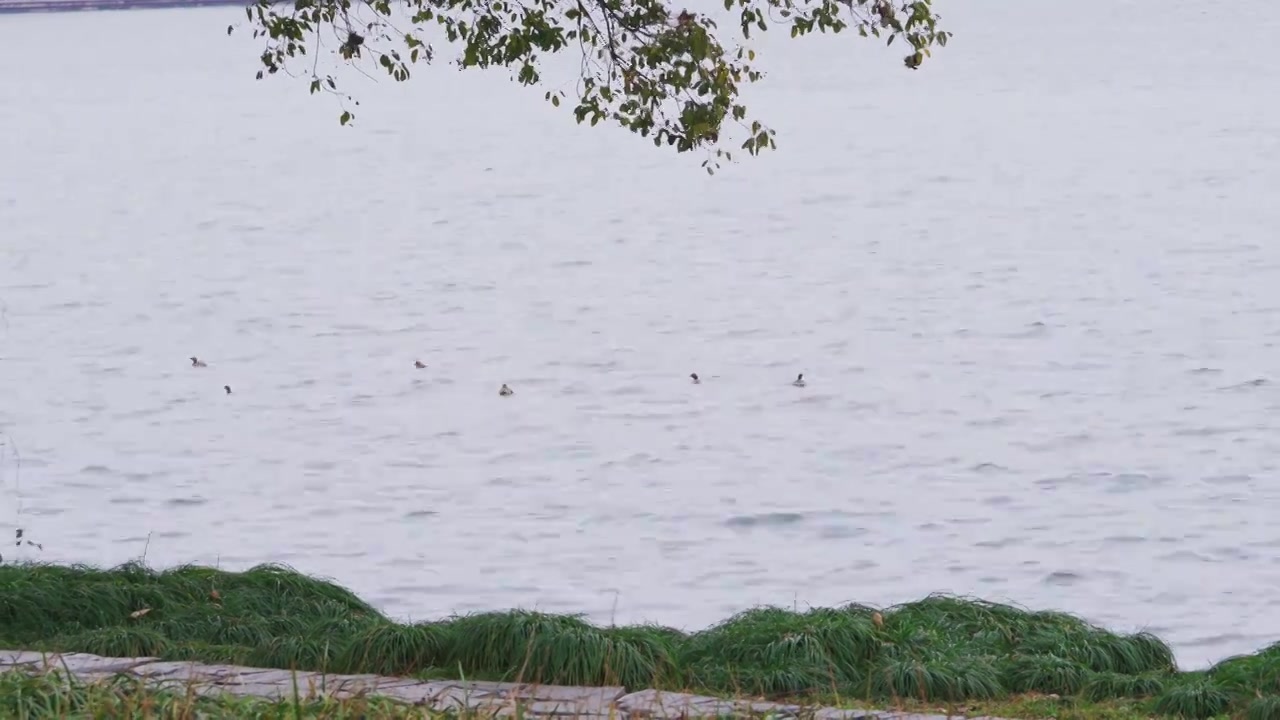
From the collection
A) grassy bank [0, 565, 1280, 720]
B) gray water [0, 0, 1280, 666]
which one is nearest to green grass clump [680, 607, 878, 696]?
grassy bank [0, 565, 1280, 720]

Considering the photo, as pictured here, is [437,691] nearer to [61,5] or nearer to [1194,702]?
[1194,702]

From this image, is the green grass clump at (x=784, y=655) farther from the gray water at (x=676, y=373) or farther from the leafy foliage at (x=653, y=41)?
the gray water at (x=676, y=373)

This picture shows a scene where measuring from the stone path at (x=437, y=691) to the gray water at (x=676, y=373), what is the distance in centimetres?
447

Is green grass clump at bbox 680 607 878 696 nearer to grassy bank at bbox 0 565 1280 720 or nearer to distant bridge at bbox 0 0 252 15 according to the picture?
grassy bank at bbox 0 565 1280 720

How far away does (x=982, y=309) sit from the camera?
2856cm

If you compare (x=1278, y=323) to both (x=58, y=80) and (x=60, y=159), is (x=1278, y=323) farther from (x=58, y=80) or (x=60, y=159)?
(x=58, y=80)

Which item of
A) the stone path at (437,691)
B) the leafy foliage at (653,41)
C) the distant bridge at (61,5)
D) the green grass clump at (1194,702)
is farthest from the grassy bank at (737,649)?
the distant bridge at (61,5)

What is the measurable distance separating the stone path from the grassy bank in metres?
0.18

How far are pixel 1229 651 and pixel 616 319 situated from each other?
16.7 meters

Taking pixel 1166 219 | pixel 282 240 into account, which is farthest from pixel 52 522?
pixel 1166 219

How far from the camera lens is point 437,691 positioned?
8102mm

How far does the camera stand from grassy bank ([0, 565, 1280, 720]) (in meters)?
8.67

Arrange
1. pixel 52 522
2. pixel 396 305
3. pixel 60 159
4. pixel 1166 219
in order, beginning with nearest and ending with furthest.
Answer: pixel 52 522 → pixel 396 305 → pixel 1166 219 → pixel 60 159

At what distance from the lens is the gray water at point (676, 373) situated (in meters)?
15.8
